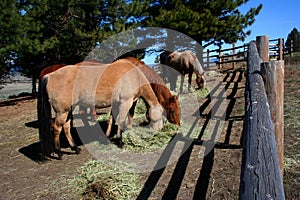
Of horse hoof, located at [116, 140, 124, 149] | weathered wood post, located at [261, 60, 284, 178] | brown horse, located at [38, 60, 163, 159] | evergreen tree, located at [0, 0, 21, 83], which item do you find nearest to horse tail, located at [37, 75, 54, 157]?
brown horse, located at [38, 60, 163, 159]

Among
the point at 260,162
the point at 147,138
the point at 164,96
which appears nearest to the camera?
the point at 260,162

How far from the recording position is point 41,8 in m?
7.69

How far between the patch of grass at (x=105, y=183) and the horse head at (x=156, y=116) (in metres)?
1.37

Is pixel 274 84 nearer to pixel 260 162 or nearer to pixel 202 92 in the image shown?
pixel 260 162

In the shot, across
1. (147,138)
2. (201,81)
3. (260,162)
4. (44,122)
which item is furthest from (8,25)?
(260,162)

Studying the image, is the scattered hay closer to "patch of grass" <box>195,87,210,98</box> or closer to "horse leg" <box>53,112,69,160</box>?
"horse leg" <box>53,112,69,160</box>

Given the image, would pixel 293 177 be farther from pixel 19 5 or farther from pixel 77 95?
pixel 19 5

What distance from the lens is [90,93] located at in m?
4.28

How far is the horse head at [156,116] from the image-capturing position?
4.54m

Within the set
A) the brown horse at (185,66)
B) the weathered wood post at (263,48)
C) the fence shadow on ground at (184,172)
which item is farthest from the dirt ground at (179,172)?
the brown horse at (185,66)

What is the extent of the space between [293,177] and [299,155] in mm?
616

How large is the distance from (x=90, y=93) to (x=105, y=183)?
2010 mm

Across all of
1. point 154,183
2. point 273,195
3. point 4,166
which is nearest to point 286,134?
point 154,183

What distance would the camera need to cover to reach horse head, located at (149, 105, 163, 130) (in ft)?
14.9
